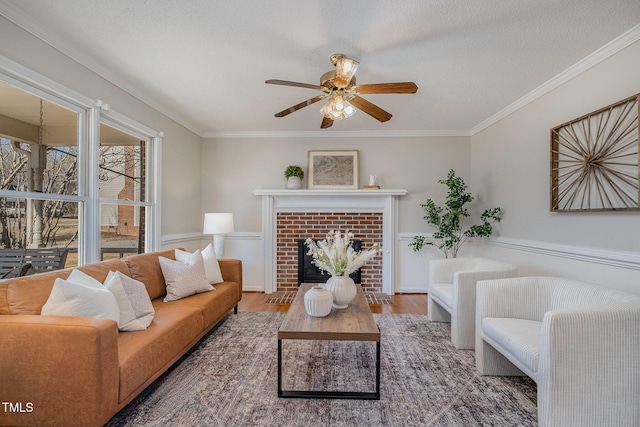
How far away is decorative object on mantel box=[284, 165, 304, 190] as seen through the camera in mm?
4457

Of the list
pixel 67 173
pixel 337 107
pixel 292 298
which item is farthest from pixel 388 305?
pixel 67 173

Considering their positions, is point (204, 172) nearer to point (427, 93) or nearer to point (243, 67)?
point (243, 67)

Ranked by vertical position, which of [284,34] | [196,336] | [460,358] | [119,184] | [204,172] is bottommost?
[460,358]

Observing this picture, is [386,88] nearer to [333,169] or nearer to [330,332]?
[330,332]

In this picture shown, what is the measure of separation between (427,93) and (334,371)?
109 inches

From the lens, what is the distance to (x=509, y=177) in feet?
11.8

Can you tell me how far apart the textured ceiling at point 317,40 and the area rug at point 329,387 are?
2.42m

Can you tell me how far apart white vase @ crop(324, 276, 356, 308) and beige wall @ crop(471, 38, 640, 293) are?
1.96 meters

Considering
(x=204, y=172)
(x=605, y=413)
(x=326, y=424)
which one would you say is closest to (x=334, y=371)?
(x=326, y=424)

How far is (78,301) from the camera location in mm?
1685

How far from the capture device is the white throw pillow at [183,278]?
8.93 ft

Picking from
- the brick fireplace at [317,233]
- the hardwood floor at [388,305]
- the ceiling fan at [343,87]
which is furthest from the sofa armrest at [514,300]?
the brick fireplace at [317,233]

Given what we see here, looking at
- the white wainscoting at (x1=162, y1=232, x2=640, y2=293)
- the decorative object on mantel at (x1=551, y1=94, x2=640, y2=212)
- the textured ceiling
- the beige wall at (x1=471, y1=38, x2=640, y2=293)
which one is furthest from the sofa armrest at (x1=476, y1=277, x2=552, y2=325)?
the white wainscoting at (x1=162, y1=232, x2=640, y2=293)

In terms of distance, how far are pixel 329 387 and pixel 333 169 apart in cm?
315
